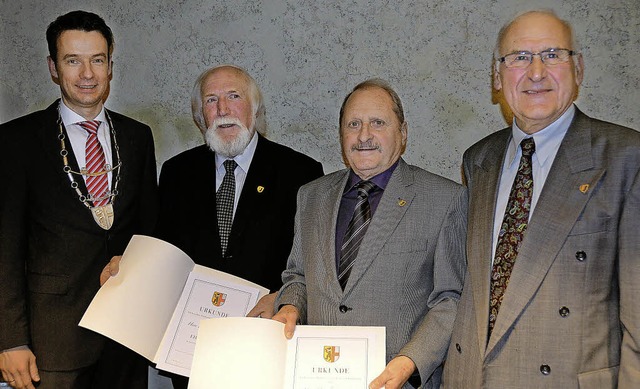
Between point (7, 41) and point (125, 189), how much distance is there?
1593 mm

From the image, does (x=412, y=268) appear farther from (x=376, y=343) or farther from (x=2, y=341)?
(x=2, y=341)

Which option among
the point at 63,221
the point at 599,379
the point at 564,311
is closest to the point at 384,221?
the point at 564,311

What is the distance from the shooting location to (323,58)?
3746mm

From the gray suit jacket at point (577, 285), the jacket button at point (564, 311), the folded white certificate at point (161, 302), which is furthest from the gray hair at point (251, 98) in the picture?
the jacket button at point (564, 311)

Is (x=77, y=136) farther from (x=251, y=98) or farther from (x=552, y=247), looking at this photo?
(x=552, y=247)

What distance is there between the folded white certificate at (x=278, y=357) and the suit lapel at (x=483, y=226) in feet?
1.16

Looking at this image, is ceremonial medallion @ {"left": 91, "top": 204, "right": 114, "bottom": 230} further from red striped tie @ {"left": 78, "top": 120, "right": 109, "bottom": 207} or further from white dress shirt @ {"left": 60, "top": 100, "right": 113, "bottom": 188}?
white dress shirt @ {"left": 60, "top": 100, "right": 113, "bottom": 188}

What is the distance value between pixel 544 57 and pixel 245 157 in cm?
141

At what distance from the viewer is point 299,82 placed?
3.79 meters

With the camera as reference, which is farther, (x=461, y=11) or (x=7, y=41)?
(x=7, y=41)

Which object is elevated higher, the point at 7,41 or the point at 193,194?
the point at 7,41

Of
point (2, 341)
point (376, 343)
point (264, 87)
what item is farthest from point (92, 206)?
point (376, 343)

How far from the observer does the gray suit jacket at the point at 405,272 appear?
2500 millimetres

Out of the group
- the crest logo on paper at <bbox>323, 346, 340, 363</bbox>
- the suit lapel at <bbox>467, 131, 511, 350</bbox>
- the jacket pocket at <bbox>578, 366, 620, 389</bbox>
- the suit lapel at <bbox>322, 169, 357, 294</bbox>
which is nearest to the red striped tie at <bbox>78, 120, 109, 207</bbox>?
the suit lapel at <bbox>322, 169, 357, 294</bbox>
